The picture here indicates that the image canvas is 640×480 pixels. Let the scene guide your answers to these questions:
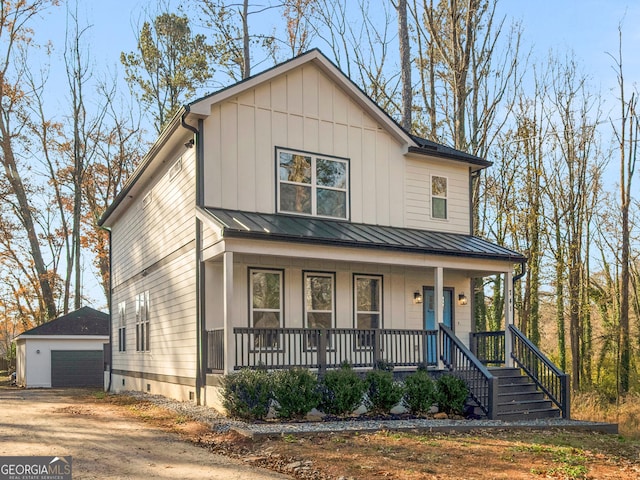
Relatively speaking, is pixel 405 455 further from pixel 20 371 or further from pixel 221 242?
pixel 20 371

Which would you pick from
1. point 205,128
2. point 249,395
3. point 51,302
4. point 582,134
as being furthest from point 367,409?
point 51,302

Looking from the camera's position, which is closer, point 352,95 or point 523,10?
point 352,95

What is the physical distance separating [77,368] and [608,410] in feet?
66.7

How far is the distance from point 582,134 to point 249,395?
17.8m

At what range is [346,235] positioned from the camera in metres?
14.1

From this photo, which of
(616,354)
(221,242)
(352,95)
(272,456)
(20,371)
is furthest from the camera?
(20,371)

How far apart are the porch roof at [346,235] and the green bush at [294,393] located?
2.60m

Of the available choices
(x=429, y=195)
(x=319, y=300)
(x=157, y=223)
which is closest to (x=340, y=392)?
(x=319, y=300)

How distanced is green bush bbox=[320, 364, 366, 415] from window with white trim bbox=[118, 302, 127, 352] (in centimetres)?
1086

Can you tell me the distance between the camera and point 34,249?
33438mm

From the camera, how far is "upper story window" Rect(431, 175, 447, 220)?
17.4 metres

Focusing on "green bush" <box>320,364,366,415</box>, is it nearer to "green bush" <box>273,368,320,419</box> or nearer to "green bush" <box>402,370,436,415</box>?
"green bush" <box>273,368,320,419</box>

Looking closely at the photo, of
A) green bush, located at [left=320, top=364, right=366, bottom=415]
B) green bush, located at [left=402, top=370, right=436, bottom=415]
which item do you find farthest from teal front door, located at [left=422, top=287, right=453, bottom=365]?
green bush, located at [left=320, top=364, right=366, bottom=415]

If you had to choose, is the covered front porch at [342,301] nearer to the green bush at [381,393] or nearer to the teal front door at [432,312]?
the teal front door at [432,312]
